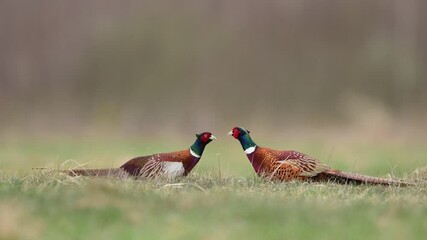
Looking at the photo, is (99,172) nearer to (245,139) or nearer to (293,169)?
(245,139)

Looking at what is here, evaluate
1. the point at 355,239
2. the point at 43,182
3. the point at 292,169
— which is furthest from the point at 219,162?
the point at 355,239

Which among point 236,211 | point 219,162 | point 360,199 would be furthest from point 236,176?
point 236,211

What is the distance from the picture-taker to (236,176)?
33.8 feet

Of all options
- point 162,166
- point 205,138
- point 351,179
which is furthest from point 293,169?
point 162,166

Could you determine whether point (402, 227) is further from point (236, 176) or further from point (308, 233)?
point (236, 176)

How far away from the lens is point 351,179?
32.3 ft

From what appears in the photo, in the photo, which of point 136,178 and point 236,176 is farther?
point 236,176

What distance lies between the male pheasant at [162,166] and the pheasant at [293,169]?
0.55 metres

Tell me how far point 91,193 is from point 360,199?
2.54 m

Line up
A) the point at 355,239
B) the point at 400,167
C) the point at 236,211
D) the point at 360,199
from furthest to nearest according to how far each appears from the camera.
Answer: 1. the point at 400,167
2. the point at 360,199
3. the point at 236,211
4. the point at 355,239

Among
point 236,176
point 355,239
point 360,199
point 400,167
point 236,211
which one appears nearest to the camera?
point 355,239

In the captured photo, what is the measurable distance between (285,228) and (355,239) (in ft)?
1.69

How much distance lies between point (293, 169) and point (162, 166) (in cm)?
138

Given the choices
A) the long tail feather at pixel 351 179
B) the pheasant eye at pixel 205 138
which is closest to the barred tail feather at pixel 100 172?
the pheasant eye at pixel 205 138
